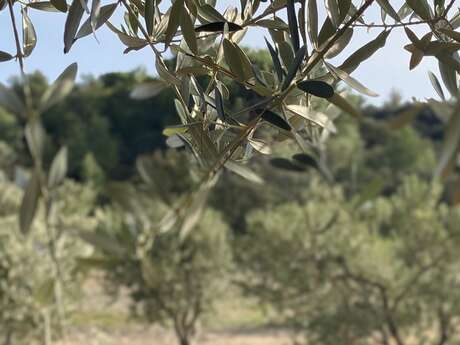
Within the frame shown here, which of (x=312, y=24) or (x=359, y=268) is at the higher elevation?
(x=359, y=268)

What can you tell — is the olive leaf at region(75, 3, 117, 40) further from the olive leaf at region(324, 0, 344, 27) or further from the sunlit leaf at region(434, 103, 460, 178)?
the sunlit leaf at region(434, 103, 460, 178)

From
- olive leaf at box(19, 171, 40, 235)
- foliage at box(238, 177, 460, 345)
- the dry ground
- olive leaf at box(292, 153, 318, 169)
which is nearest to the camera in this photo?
olive leaf at box(19, 171, 40, 235)

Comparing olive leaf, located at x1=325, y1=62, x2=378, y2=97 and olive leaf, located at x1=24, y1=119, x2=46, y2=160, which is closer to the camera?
olive leaf, located at x1=24, y1=119, x2=46, y2=160

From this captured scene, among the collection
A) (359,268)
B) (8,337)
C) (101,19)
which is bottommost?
(8,337)

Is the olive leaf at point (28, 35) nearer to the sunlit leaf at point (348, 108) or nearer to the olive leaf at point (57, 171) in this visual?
the olive leaf at point (57, 171)

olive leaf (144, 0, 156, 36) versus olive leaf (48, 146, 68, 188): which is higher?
olive leaf (144, 0, 156, 36)

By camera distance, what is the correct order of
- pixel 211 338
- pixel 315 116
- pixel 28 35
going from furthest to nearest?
pixel 211 338 < pixel 28 35 < pixel 315 116

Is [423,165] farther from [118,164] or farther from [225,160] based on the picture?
[225,160]

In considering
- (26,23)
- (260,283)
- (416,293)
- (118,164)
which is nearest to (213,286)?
(260,283)

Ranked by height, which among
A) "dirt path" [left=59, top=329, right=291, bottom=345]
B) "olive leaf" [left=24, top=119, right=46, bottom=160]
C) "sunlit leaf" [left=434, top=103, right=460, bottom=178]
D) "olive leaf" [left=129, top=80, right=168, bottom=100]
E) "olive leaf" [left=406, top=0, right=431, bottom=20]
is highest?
"olive leaf" [left=406, top=0, right=431, bottom=20]

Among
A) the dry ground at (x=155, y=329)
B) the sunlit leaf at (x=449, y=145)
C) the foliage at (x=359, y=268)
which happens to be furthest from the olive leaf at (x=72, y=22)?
the dry ground at (x=155, y=329)

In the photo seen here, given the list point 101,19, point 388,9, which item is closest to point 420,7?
point 388,9

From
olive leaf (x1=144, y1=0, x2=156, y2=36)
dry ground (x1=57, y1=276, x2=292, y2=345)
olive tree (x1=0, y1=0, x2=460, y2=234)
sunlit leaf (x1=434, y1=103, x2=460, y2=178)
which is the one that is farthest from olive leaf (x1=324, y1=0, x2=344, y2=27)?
dry ground (x1=57, y1=276, x2=292, y2=345)

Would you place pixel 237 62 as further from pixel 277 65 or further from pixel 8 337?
pixel 8 337
